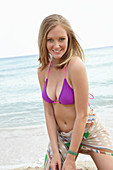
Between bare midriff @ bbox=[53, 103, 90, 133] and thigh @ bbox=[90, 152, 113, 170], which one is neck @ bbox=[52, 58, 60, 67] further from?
thigh @ bbox=[90, 152, 113, 170]

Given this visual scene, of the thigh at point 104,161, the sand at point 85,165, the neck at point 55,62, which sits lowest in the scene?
the sand at point 85,165

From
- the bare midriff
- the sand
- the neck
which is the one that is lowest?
the sand

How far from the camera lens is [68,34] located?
82.7 inches

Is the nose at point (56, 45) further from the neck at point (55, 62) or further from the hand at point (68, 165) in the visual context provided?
the hand at point (68, 165)

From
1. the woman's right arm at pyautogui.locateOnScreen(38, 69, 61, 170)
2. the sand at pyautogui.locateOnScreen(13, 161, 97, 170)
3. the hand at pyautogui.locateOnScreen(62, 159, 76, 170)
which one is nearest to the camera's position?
the hand at pyautogui.locateOnScreen(62, 159, 76, 170)

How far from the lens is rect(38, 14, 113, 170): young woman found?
1.99 m

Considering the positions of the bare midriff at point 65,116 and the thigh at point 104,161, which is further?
the bare midriff at point 65,116

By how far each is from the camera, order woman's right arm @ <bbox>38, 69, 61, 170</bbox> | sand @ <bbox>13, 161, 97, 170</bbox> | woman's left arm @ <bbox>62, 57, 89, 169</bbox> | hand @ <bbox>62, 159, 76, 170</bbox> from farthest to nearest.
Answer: sand @ <bbox>13, 161, 97, 170</bbox> → woman's right arm @ <bbox>38, 69, 61, 170</bbox> → hand @ <bbox>62, 159, 76, 170</bbox> → woman's left arm @ <bbox>62, 57, 89, 169</bbox>

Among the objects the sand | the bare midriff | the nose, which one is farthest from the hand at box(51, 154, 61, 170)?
the sand

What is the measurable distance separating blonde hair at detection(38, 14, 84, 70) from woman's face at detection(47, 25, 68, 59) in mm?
34

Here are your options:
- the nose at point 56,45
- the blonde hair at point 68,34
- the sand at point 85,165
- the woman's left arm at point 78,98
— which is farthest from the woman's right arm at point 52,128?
the sand at point 85,165

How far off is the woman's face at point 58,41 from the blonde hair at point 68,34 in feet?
0.11

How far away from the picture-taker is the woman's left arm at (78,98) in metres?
1.93

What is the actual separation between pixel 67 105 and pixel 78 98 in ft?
0.60
